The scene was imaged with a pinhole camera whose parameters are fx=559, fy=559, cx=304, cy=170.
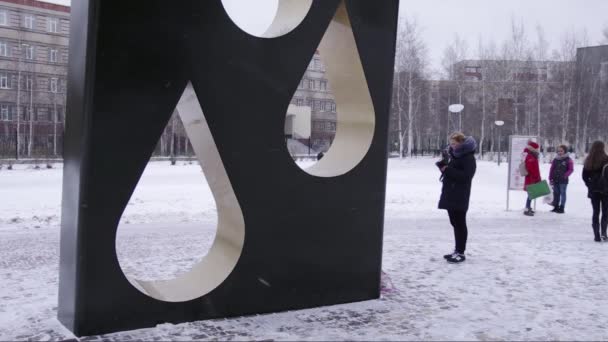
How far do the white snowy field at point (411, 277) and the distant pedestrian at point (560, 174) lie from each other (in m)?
0.41

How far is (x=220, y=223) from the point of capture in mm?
5219

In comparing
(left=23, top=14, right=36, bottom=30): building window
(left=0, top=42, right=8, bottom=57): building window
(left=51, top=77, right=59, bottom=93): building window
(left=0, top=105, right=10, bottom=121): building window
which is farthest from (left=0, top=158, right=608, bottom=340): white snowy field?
(left=23, top=14, right=36, bottom=30): building window

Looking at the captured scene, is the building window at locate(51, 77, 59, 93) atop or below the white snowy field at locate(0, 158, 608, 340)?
atop

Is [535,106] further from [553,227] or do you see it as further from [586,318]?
[586,318]

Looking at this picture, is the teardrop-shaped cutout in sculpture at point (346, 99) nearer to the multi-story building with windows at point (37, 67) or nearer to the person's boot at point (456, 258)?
the person's boot at point (456, 258)

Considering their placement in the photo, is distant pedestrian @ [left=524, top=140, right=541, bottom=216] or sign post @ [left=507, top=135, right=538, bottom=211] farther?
sign post @ [left=507, top=135, right=538, bottom=211]

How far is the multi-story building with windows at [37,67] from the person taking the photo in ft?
131

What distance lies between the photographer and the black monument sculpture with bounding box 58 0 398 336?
4.23 meters

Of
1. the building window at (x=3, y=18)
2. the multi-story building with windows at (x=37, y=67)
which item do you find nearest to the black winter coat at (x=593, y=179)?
the multi-story building with windows at (x=37, y=67)

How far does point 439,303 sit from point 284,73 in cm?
274

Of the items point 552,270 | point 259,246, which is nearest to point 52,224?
point 259,246

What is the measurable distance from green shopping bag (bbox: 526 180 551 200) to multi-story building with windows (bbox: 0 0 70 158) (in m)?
35.0

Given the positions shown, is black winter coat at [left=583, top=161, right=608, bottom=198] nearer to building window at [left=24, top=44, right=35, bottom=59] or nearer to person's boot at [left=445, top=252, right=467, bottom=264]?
person's boot at [left=445, top=252, right=467, bottom=264]

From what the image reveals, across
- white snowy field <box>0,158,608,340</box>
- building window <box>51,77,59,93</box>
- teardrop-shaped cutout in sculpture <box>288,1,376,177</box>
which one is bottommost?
white snowy field <box>0,158,608,340</box>
